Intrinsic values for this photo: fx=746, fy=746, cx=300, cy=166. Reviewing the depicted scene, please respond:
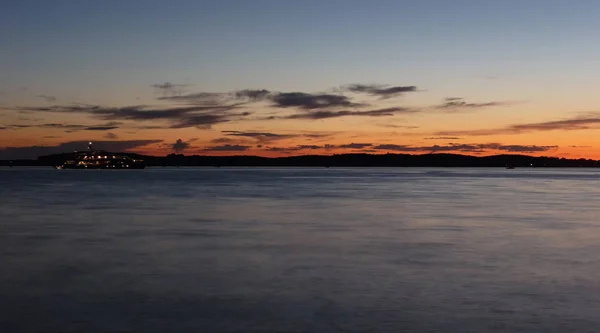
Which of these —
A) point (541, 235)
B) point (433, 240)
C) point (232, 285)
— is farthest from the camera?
point (541, 235)

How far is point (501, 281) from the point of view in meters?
17.9

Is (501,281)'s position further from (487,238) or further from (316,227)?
(316,227)

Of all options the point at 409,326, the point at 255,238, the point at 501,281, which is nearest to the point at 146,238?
the point at 255,238

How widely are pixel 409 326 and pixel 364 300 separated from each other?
7.82 ft

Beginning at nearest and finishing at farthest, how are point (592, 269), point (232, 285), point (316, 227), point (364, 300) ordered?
point (364, 300) < point (232, 285) < point (592, 269) < point (316, 227)

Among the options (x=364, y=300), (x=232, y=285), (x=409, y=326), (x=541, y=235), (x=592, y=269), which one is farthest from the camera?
(x=541, y=235)

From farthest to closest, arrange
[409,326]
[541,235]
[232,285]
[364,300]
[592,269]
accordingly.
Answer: [541,235] < [592,269] < [232,285] < [364,300] < [409,326]

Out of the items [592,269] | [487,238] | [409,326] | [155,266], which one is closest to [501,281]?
[592,269]

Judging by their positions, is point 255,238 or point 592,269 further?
point 255,238

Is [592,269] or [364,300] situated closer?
[364,300]

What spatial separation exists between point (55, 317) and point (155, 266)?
6853 mm

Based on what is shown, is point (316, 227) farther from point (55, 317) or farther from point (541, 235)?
point (55, 317)

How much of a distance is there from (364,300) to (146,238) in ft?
49.4

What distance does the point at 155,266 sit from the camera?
20.3m
